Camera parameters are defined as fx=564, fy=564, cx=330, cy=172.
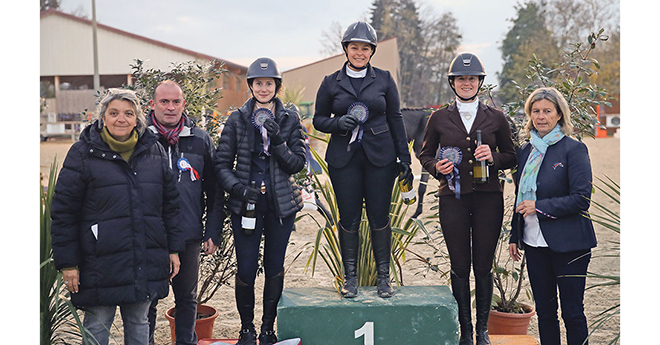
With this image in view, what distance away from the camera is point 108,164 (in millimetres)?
2543

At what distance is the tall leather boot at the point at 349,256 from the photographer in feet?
10.4

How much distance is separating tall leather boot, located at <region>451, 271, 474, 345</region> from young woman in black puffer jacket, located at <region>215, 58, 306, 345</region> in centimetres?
97

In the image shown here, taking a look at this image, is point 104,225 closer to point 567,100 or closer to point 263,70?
point 263,70

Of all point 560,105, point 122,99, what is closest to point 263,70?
point 122,99

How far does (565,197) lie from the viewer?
2775 millimetres

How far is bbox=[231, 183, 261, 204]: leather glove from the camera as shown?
290 centimetres

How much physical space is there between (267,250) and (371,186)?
26.2 inches

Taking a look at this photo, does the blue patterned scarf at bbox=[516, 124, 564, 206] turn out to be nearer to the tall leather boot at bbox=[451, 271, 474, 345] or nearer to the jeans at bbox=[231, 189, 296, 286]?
the tall leather boot at bbox=[451, 271, 474, 345]

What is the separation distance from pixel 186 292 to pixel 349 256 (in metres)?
0.92

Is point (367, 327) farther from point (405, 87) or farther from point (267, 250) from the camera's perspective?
point (405, 87)

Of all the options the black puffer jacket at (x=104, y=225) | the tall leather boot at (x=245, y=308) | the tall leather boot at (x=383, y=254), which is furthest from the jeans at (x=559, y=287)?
the black puffer jacket at (x=104, y=225)

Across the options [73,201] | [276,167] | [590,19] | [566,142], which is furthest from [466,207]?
[590,19]

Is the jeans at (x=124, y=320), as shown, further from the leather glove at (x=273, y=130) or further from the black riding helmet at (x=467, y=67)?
the black riding helmet at (x=467, y=67)

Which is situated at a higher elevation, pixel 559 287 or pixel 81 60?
pixel 81 60
